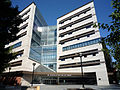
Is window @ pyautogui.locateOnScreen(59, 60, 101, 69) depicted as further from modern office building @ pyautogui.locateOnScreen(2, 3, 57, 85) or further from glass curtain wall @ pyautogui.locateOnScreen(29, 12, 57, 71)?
glass curtain wall @ pyautogui.locateOnScreen(29, 12, 57, 71)

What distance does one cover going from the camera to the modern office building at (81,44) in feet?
95.4

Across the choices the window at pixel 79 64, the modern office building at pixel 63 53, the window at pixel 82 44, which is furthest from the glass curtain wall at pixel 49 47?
the window at pixel 82 44

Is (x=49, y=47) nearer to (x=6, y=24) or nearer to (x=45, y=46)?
(x=45, y=46)

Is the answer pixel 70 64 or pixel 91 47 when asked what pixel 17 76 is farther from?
pixel 91 47

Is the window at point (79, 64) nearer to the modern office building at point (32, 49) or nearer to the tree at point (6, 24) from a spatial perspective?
the modern office building at point (32, 49)

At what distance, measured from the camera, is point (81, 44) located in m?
34.1

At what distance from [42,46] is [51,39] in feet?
20.5

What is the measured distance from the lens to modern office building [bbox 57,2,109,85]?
95.4 feet

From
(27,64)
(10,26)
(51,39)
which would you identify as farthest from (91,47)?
(10,26)

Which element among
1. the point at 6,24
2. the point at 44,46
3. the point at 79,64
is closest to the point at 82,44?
the point at 79,64

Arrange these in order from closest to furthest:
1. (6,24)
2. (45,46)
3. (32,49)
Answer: (6,24) → (32,49) → (45,46)

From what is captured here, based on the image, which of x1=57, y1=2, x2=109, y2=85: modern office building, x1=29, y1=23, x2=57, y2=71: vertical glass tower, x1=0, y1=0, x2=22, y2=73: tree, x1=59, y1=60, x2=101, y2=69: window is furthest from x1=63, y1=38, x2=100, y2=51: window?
x1=0, y1=0, x2=22, y2=73: tree

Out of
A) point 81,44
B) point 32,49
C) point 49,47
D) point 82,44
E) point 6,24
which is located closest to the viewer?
point 6,24

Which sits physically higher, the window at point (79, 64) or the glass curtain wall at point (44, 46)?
the glass curtain wall at point (44, 46)
